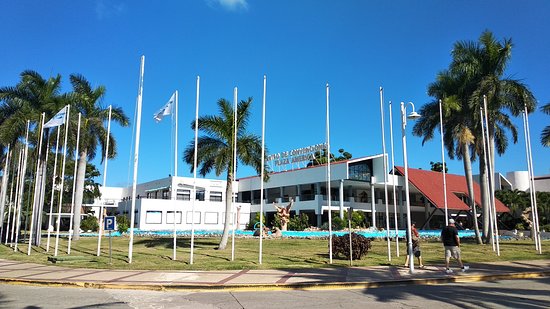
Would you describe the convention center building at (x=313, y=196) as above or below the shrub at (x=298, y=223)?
above

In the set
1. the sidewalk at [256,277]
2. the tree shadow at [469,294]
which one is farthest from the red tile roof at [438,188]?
the tree shadow at [469,294]

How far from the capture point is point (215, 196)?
63.4 metres

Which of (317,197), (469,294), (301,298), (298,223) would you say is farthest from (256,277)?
(317,197)

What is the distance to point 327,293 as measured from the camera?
1109cm

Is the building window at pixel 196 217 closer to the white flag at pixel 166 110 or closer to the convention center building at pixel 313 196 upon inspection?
the convention center building at pixel 313 196

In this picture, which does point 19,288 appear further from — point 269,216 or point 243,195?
point 243,195

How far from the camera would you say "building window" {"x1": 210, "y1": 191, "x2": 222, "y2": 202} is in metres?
63.1

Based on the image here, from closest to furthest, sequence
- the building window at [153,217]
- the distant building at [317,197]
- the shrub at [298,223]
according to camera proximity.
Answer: the shrub at [298,223] → the distant building at [317,197] → the building window at [153,217]

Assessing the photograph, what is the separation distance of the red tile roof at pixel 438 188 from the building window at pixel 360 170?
347cm

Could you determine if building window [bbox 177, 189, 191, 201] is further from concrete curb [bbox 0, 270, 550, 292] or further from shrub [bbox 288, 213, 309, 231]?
concrete curb [bbox 0, 270, 550, 292]

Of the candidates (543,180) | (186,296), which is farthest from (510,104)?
(543,180)

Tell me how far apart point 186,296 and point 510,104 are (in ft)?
84.2

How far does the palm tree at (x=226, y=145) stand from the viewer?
74.7 feet

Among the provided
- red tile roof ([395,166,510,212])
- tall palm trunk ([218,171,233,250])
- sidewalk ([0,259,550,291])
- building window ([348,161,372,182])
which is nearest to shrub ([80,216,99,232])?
building window ([348,161,372,182])
